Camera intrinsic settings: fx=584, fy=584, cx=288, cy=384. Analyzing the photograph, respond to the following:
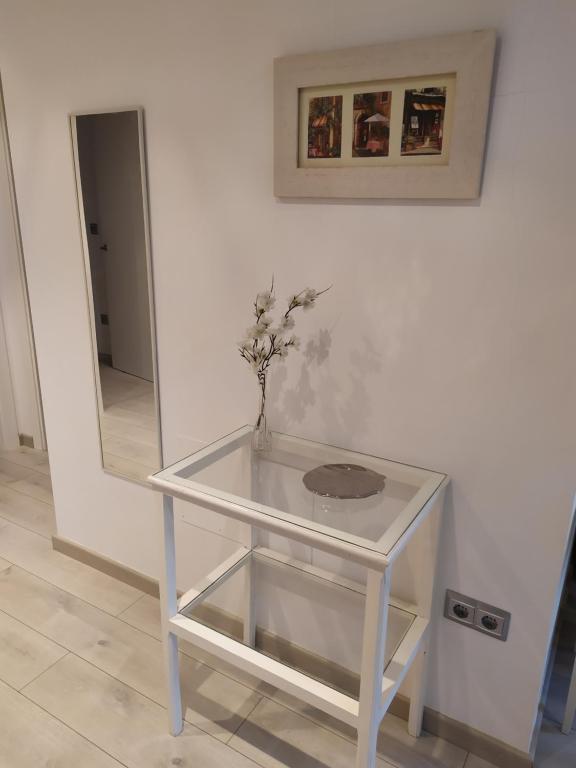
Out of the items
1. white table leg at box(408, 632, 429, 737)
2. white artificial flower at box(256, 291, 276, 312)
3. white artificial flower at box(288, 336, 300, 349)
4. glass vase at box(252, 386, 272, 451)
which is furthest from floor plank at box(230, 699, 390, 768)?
white artificial flower at box(256, 291, 276, 312)

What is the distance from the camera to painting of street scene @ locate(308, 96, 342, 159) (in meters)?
1.47

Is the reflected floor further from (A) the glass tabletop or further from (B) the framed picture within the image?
(B) the framed picture

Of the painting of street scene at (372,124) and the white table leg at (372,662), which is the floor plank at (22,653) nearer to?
the white table leg at (372,662)

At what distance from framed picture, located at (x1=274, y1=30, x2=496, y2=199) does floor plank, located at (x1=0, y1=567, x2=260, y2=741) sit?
5.17ft

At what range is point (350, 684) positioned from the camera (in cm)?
186

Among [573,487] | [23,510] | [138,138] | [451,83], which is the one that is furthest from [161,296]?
[23,510]

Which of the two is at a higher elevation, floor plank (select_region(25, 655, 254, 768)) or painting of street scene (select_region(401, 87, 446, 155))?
painting of street scene (select_region(401, 87, 446, 155))

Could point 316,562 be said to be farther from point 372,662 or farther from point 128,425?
point 128,425

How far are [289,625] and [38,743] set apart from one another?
0.82 m

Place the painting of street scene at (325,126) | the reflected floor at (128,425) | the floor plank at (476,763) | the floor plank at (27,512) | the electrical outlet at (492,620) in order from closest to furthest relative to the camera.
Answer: the painting of street scene at (325,126), the electrical outlet at (492,620), the floor plank at (476,763), the reflected floor at (128,425), the floor plank at (27,512)

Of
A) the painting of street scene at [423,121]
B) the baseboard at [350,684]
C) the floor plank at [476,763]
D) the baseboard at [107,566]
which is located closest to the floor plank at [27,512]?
the baseboard at [107,566]

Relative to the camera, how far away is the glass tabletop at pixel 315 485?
4.48 ft

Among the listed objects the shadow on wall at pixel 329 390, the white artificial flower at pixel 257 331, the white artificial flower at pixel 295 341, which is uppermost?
the white artificial flower at pixel 257 331

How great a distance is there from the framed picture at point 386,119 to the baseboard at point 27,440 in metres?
2.83
